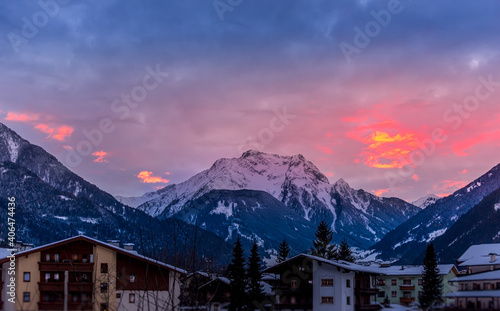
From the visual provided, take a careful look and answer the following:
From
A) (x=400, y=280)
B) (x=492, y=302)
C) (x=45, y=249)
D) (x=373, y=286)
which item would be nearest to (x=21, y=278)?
(x=45, y=249)

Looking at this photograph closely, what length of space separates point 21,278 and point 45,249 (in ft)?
12.9

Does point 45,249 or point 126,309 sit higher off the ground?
point 45,249

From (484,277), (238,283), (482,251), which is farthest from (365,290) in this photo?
(482,251)

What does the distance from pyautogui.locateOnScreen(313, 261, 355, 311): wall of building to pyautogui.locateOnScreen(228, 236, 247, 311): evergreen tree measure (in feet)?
29.5

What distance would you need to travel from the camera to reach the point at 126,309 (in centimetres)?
6725

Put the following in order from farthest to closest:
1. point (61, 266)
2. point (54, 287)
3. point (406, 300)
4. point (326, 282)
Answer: point (406, 300)
point (326, 282)
point (61, 266)
point (54, 287)

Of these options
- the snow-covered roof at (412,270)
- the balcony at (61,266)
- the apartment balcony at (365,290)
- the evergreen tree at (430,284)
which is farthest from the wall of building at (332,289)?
the snow-covered roof at (412,270)

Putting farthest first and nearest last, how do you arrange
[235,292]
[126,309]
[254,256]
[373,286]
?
[373,286] < [254,256] < [235,292] < [126,309]

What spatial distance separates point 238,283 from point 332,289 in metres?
11.7

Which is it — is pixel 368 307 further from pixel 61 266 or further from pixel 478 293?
pixel 61 266

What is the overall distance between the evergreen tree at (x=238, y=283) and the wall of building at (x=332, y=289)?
29.5 ft

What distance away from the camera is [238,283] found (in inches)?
3214

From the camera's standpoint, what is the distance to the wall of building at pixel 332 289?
80375 mm

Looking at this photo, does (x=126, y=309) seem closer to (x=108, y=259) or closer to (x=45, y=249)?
(x=108, y=259)
